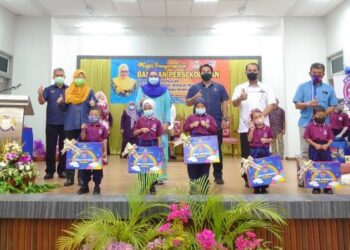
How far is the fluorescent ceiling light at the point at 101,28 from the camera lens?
26.1 ft

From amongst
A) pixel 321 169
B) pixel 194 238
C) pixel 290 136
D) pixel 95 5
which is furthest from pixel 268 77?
pixel 194 238

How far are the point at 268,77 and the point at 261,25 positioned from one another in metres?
1.51

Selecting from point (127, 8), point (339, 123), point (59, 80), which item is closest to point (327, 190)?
point (339, 123)

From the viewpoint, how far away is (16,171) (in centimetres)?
307

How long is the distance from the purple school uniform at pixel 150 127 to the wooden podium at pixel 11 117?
4.51ft

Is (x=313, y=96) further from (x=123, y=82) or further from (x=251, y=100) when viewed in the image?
(x=123, y=82)

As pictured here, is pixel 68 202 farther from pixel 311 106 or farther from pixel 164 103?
pixel 311 106

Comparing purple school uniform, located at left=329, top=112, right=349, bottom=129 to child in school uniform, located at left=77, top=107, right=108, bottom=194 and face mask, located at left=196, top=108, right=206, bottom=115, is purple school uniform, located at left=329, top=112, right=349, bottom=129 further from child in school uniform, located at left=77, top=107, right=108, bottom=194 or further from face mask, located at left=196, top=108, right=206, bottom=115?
child in school uniform, located at left=77, top=107, right=108, bottom=194

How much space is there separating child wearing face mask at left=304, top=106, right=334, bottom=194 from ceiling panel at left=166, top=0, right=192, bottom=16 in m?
4.40

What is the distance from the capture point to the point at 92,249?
190 centimetres

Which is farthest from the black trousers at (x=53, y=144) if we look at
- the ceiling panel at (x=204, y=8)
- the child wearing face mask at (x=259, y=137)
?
the ceiling panel at (x=204, y=8)

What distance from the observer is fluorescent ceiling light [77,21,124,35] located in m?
7.94

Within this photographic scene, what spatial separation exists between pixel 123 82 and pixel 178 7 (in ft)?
9.38

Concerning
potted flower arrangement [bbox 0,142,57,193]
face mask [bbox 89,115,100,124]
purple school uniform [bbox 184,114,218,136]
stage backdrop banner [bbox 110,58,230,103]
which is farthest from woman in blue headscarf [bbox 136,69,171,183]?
stage backdrop banner [bbox 110,58,230,103]
